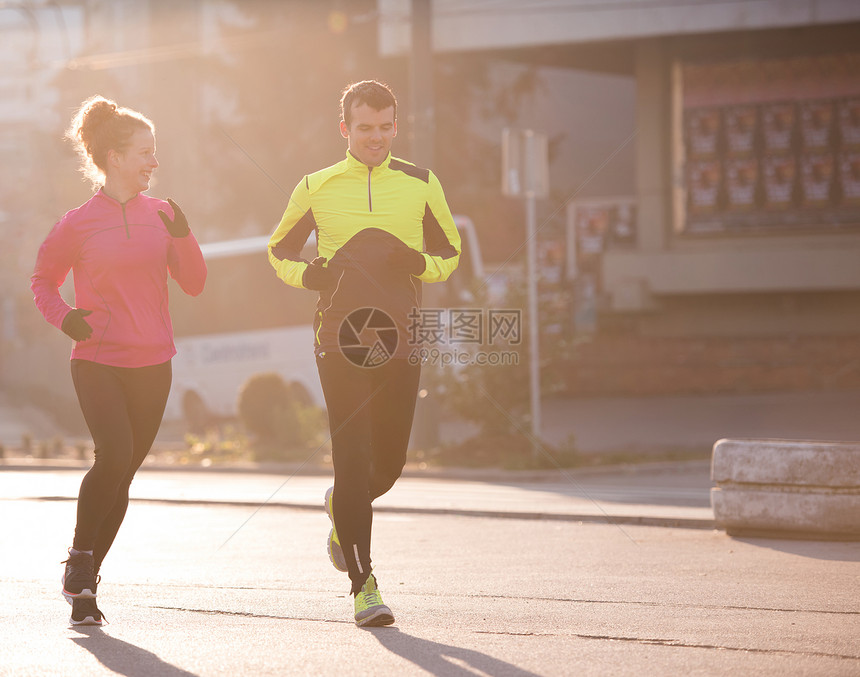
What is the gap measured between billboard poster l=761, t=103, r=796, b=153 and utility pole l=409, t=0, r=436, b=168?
30.1ft

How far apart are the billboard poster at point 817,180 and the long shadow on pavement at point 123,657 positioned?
66.4 feet

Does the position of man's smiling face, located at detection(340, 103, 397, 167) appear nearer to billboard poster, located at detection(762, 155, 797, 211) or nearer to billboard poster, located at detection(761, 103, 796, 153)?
billboard poster, located at detection(762, 155, 797, 211)

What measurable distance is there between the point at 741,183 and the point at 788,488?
16455 mm

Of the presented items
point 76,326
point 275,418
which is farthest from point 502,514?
point 275,418

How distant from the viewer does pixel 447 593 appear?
6.21 meters

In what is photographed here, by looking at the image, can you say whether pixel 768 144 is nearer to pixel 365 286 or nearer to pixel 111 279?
pixel 365 286

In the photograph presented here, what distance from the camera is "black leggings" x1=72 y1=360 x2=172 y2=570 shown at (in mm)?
5363

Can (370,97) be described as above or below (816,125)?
below

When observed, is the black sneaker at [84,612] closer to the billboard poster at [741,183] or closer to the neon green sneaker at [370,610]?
the neon green sneaker at [370,610]

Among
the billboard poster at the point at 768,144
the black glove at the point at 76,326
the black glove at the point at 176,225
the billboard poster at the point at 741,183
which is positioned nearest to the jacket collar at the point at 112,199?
the black glove at the point at 176,225

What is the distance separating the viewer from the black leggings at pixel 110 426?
5363 millimetres

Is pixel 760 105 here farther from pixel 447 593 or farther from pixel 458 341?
pixel 447 593

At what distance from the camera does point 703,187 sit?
79.5 ft

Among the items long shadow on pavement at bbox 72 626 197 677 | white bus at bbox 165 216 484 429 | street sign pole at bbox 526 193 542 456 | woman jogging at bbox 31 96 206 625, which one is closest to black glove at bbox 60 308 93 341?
woman jogging at bbox 31 96 206 625
